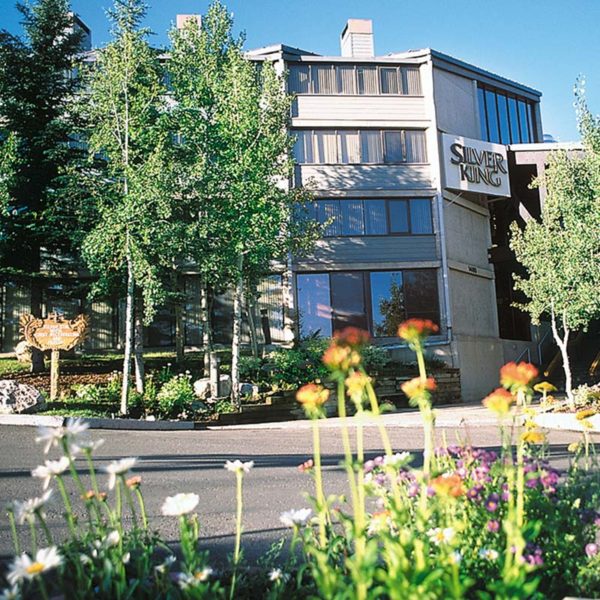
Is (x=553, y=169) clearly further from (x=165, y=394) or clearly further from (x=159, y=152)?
(x=165, y=394)

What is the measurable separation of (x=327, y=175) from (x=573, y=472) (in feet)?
71.5

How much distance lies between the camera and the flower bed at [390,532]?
191 centimetres

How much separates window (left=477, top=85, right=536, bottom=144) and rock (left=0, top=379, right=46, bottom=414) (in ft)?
70.3

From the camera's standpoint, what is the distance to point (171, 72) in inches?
660

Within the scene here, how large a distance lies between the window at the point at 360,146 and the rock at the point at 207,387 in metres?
10.3

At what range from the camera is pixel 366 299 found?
24125mm

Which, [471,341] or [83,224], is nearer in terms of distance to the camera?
[83,224]

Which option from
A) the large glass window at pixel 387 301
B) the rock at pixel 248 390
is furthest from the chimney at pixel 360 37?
the rock at pixel 248 390

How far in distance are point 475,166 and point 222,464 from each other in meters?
20.3

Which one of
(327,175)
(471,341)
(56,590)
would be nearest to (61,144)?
(327,175)

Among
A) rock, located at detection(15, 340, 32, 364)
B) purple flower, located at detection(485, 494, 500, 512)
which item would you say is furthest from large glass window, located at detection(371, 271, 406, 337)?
purple flower, located at detection(485, 494, 500, 512)

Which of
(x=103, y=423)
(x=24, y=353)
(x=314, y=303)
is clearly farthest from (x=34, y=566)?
(x=314, y=303)

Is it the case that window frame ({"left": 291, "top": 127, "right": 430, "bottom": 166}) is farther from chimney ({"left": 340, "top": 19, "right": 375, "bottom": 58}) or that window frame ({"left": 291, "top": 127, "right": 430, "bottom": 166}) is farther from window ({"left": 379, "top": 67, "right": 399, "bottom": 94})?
chimney ({"left": 340, "top": 19, "right": 375, "bottom": 58})

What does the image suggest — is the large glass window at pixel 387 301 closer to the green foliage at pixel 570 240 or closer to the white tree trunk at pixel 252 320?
the white tree trunk at pixel 252 320
